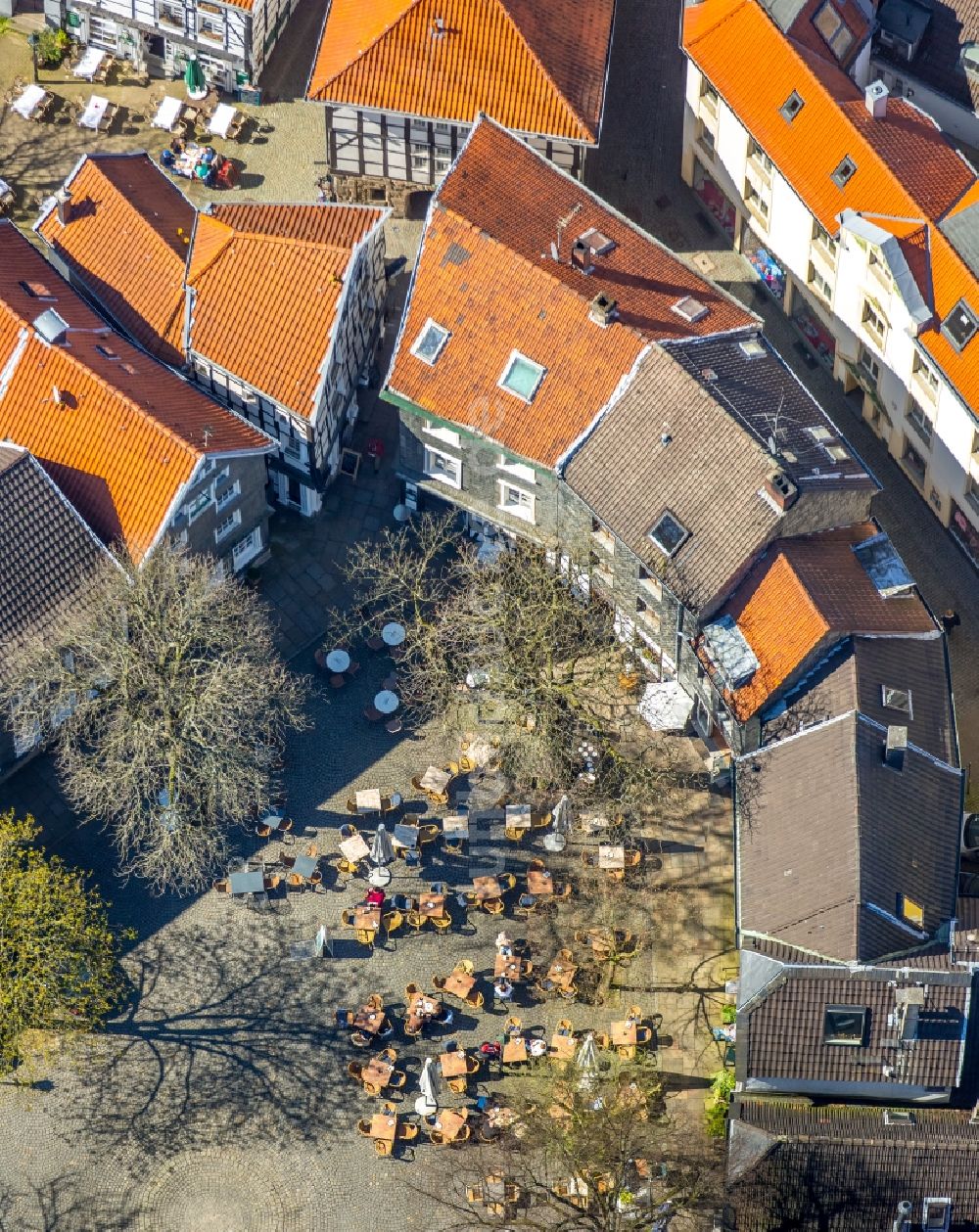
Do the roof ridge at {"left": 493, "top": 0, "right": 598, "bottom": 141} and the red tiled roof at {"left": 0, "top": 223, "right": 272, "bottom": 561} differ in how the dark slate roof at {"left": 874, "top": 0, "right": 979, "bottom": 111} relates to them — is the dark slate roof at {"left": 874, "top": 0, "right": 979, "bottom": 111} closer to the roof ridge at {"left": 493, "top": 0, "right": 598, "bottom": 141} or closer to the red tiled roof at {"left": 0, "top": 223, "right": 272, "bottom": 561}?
the roof ridge at {"left": 493, "top": 0, "right": 598, "bottom": 141}

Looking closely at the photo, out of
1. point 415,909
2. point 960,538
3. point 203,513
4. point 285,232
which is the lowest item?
point 415,909

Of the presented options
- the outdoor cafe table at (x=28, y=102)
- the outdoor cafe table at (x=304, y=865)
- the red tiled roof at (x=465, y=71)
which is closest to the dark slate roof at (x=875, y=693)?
the outdoor cafe table at (x=304, y=865)

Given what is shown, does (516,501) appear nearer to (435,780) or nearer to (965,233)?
(435,780)

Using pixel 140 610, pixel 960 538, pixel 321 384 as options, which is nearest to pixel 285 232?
pixel 321 384

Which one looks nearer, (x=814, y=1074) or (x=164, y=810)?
(x=814, y=1074)

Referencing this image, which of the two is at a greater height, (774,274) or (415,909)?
(774,274)

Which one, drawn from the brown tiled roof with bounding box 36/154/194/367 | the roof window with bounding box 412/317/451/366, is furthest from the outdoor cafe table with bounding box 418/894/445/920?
the brown tiled roof with bounding box 36/154/194/367

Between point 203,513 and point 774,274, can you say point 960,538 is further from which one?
point 203,513

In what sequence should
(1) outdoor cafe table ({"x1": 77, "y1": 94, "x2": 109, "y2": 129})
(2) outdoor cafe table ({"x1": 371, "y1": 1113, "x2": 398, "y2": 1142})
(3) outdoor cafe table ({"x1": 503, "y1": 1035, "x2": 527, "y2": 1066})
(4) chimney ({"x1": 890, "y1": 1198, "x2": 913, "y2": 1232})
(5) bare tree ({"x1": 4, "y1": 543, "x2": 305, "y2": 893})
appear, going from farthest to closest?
(1) outdoor cafe table ({"x1": 77, "y1": 94, "x2": 109, "y2": 129}) → (5) bare tree ({"x1": 4, "y1": 543, "x2": 305, "y2": 893}) → (3) outdoor cafe table ({"x1": 503, "y1": 1035, "x2": 527, "y2": 1066}) → (2) outdoor cafe table ({"x1": 371, "y1": 1113, "x2": 398, "y2": 1142}) → (4) chimney ({"x1": 890, "y1": 1198, "x2": 913, "y2": 1232})
